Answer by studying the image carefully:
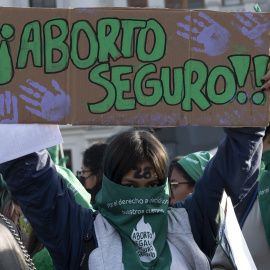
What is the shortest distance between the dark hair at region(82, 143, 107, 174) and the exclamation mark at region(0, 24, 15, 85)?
6.80 ft

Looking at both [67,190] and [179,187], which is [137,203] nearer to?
[67,190]

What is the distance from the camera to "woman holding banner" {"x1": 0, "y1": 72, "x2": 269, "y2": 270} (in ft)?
8.95

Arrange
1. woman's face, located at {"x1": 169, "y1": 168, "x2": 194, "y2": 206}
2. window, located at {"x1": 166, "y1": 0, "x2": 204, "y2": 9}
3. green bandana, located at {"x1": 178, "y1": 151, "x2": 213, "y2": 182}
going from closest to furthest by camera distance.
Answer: green bandana, located at {"x1": 178, "y1": 151, "x2": 213, "y2": 182}, woman's face, located at {"x1": 169, "y1": 168, "x2": 194, "y2": 206}, window, located at {"x1": 166, "y1": 0, "x2": 204, "y2": 9}

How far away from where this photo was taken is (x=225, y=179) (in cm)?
277

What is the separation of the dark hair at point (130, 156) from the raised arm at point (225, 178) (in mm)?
176

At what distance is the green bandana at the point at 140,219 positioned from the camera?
9.05ft

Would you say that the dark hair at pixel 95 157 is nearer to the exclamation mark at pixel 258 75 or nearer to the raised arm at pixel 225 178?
the raised arm at pixel 225 178

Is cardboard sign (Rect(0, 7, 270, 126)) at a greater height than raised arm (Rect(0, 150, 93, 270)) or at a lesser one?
greater

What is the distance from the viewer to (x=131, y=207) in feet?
9.20

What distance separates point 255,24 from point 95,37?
601 mm

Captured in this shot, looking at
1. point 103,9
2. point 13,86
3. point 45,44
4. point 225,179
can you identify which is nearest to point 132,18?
point 103,9

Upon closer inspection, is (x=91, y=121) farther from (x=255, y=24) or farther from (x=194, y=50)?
(x=255, y=24)

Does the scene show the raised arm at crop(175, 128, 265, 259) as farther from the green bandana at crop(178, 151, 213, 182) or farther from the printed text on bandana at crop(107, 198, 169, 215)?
the green bandana at crop(178, 151, 213, 182)

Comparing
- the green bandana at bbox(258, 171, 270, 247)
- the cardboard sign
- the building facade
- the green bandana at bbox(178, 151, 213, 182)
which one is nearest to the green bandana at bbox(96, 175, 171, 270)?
the cardboard sign
